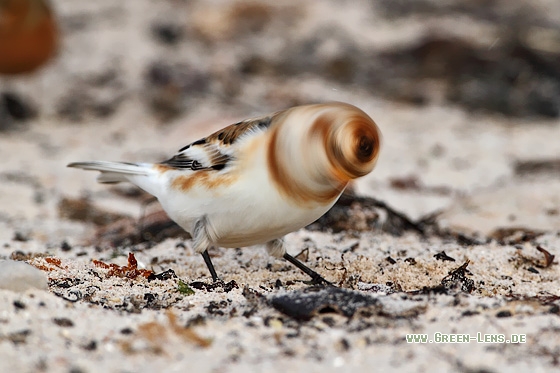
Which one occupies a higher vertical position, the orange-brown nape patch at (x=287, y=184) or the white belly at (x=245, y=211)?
the orange-brown nape patch at (x=287, y=184)

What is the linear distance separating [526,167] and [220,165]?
5062mm

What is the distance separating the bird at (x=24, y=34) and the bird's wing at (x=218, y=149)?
5.93 metres

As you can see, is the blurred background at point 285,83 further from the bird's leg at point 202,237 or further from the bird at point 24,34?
the bird's leg at point 202,237

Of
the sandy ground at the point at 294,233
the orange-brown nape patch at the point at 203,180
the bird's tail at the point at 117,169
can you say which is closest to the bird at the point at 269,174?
the orange-brown nape patch at the point at 203,180

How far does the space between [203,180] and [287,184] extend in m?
0.66

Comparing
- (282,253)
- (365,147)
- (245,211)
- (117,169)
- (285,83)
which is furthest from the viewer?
(285,83)

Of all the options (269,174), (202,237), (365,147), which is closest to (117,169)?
(202,237)

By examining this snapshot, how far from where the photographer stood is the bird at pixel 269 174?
3463 mm

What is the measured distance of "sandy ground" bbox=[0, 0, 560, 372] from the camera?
307 cm

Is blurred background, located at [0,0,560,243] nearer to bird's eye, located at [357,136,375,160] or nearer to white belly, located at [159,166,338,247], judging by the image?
white belly, located at [159,166,338,247]

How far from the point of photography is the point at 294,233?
5.51 m

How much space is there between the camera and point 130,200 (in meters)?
7.66

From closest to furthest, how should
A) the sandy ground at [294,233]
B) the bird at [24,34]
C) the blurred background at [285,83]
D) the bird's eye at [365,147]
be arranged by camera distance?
the sandy ground at [294,233] < the bird's eye at [365,147] < the blurred background at [285,83] < the bird at [24,34]

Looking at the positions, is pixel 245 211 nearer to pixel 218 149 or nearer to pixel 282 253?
pixel 218 149
